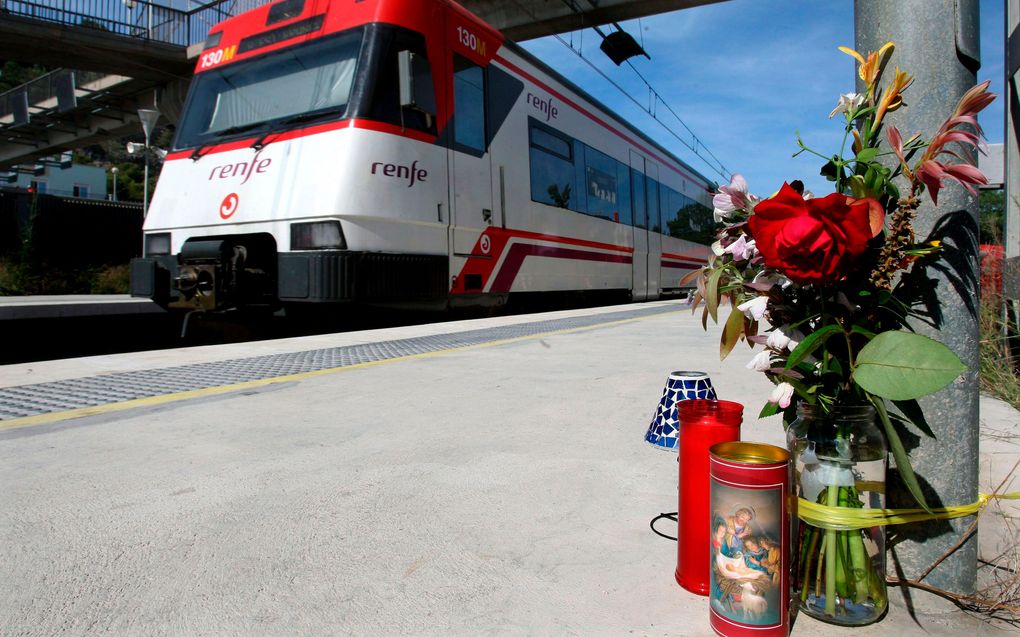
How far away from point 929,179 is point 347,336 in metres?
5.53

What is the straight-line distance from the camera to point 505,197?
25.3 feet

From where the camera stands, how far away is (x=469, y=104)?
711 cm

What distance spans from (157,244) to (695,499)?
6595 mm

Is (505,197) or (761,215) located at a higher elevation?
(505,197)

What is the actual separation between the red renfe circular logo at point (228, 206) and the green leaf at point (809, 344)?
5797 mm

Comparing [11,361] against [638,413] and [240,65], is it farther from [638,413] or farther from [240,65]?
[638,413]

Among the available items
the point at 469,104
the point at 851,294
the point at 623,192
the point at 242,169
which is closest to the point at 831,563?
the point at 851,294

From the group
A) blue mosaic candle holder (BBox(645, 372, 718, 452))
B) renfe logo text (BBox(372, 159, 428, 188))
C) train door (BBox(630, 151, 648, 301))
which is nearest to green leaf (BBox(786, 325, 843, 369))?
blue mosaic candle holder (BBox(645, 372, 718, 452))

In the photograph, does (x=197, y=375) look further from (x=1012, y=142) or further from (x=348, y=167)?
(x=1012, y=142)

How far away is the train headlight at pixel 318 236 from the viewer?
18.1 ft

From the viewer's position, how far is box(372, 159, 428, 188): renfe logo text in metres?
5.79

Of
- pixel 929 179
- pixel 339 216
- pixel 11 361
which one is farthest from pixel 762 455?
pixel 11 361

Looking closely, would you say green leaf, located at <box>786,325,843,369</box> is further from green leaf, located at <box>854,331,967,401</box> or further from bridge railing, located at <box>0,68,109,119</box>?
bridge railing, located at <box>0,68,109,119</box>

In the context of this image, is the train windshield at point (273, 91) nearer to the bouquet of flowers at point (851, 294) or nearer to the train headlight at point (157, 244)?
the train headlight at point (157, 244)
